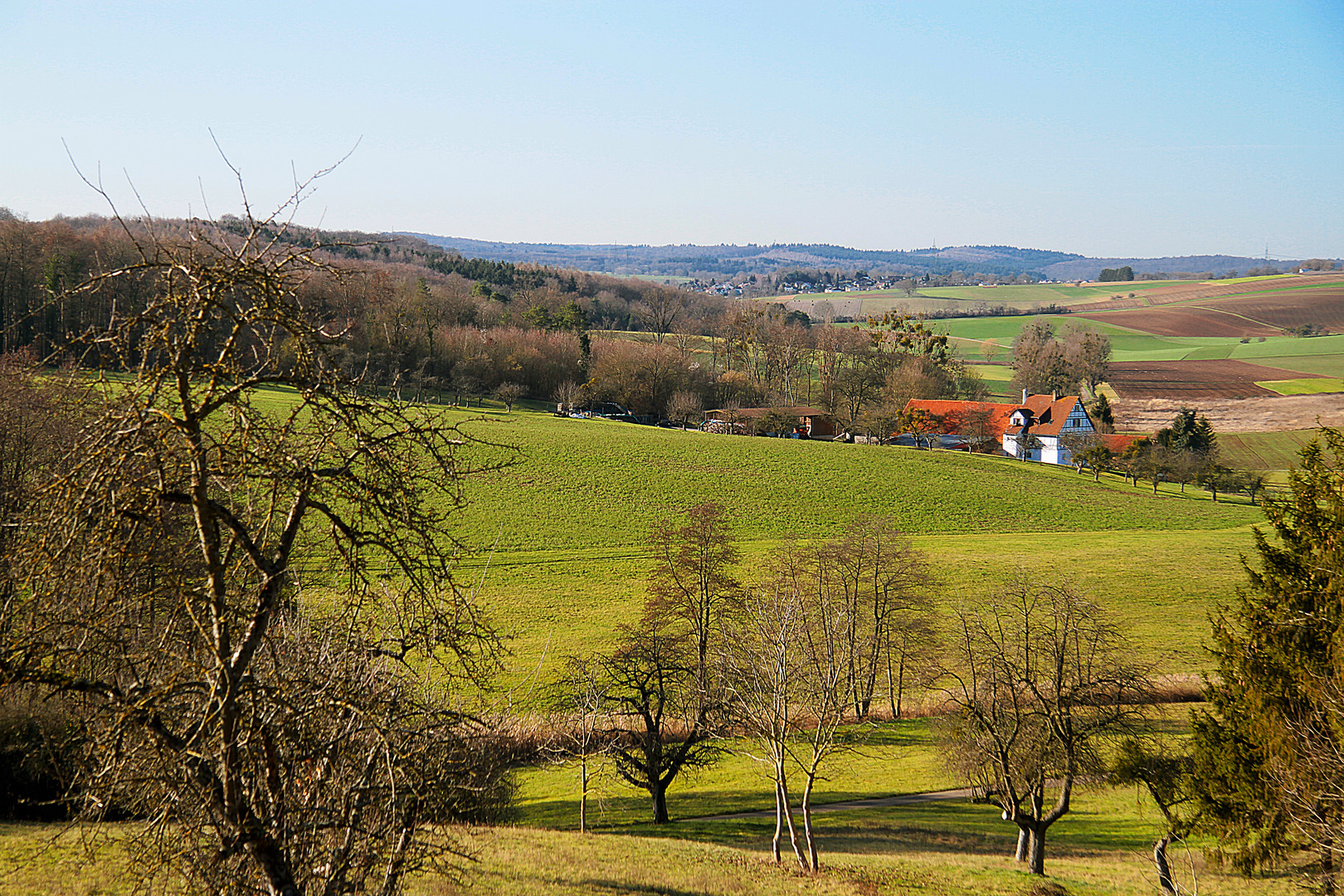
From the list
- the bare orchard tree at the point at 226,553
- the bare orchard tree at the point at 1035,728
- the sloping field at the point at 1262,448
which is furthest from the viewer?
the sloping field at the point at 1262,448

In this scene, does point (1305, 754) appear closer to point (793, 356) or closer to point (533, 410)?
point (533, 410)

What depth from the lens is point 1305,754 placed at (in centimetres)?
1459

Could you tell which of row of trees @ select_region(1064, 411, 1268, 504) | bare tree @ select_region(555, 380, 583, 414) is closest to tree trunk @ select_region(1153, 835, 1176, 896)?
row of trees @ select_region(1064, 411, 1268, 504)

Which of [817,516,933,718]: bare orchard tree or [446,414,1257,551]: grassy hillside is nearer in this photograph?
[817,516,933,718]: bare orchard tree

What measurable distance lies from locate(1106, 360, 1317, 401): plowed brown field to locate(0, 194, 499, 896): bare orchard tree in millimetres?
105455

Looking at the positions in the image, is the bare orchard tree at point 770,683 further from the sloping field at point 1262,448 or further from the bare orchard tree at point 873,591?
the sloping field at point 1262,448

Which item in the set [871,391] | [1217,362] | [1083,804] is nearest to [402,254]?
[871,391]

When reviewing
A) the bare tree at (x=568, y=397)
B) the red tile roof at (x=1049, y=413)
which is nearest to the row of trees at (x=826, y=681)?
the bare tree at (x=568, y=397)

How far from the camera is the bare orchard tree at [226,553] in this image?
498cm

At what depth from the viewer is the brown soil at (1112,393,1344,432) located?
8144 centimetres

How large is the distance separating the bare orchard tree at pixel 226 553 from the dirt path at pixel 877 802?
19.4m

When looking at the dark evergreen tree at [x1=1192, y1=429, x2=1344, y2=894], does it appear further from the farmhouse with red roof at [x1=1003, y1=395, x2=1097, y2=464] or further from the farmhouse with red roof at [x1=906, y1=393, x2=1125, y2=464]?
the farmhouse with red roof at [x1=1003, y1=395, x2=1097, y2=464]

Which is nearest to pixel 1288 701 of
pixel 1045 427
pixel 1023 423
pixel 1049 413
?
pixel 1045 427

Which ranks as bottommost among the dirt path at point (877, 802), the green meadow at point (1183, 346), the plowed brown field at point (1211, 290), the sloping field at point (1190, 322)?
the dirt path at point (877, 802)
